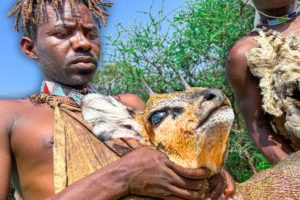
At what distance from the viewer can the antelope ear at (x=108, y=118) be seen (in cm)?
173

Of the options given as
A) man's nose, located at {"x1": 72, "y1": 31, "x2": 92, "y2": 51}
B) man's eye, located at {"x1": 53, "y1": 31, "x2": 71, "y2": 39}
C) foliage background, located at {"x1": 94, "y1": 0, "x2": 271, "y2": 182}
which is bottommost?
foliage background, located at {"x1": 94, "y1": 0, "x2": 271, "y2": 182}

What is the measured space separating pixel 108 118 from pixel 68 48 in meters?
0.57

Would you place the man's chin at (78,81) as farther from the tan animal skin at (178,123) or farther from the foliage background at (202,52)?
the foliage background at (202,52)

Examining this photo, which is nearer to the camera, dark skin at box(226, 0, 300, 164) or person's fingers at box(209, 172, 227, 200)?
person's fingers at box(209, 172, 227, 200)

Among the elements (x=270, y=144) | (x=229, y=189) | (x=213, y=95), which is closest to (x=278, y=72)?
(x=270, y=144)

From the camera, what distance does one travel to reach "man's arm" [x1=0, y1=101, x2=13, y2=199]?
207 centimetres

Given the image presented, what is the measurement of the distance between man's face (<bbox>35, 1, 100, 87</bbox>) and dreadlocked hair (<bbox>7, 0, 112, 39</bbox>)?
0.07ft

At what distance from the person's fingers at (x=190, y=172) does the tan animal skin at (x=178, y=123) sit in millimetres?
14

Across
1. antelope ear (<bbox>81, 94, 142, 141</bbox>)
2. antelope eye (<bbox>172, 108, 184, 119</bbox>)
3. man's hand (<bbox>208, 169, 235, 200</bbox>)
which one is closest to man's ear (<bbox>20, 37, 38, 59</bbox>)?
antelope ear (<bbox>81, 94, 142, 141</bbox>)

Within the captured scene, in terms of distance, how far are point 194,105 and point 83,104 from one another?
1.34 ft

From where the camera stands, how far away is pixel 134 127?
1.80 meters

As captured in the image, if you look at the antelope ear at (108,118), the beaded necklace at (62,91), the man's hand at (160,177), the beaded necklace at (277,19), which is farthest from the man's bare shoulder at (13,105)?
the beaded necklace at (277,19)

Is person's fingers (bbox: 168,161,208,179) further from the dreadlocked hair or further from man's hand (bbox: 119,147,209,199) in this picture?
the dreadlocked hair

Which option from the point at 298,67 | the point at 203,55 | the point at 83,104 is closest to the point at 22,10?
the point at 83,104
